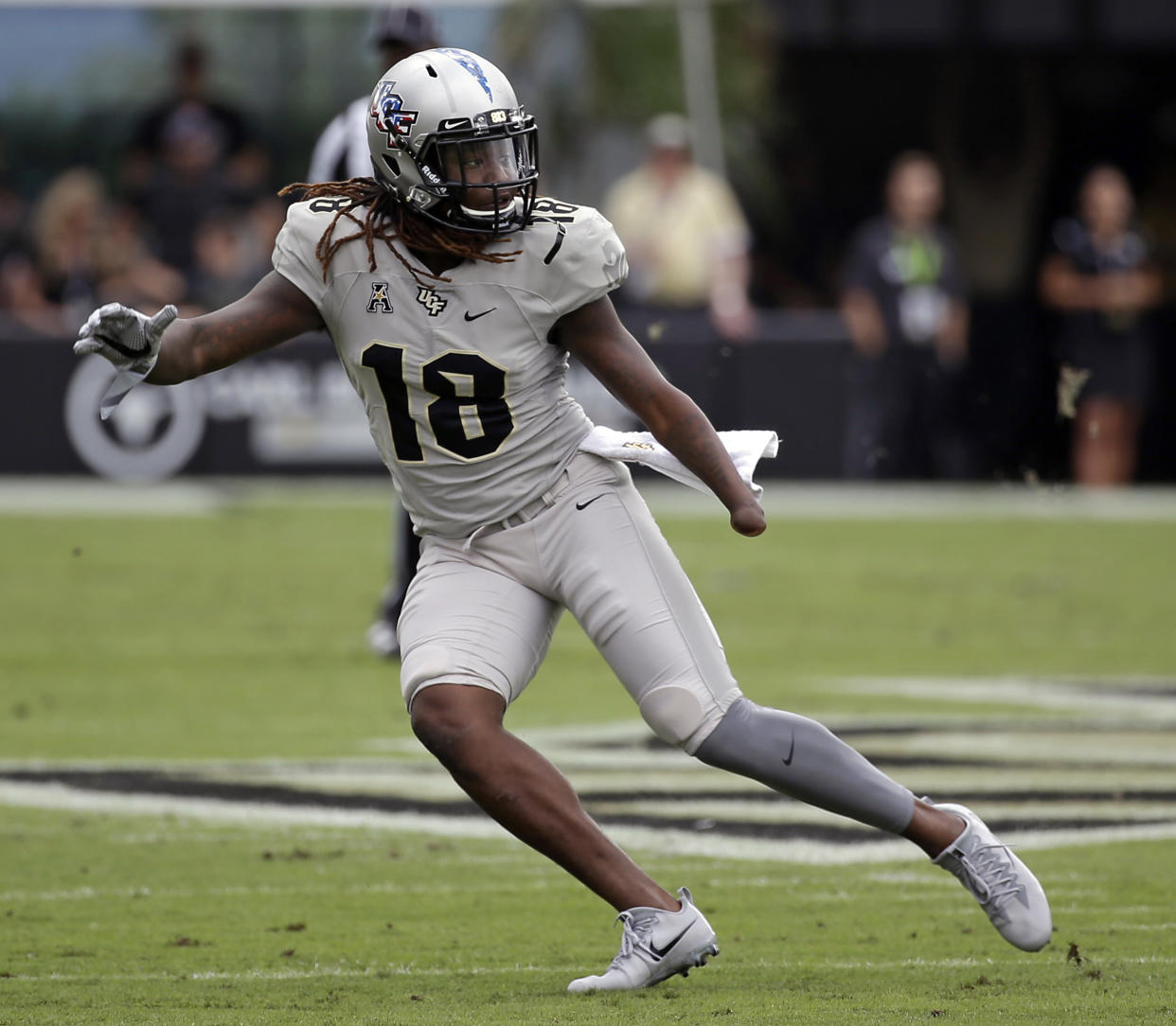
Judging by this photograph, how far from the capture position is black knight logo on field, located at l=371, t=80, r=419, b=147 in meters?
4.68

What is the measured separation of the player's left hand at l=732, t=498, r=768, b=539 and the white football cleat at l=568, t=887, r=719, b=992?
0.74 metres

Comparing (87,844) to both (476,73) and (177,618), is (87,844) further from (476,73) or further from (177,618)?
(177,618)

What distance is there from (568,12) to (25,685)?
38.8ft

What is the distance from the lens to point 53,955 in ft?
15.8

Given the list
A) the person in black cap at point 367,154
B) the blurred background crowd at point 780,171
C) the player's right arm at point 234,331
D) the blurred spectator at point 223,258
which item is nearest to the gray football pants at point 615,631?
the player's right arm at point 234,331

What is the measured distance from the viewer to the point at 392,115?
4723mm

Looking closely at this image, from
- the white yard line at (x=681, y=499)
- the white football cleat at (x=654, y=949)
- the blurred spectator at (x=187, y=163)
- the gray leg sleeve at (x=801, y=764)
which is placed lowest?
the white yard line at (x=681, y=499)

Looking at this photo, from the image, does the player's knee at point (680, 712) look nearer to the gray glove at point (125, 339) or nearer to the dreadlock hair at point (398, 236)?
the dreadlock hair at point (398, 236)

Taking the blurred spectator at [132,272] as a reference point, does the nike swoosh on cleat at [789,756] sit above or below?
above

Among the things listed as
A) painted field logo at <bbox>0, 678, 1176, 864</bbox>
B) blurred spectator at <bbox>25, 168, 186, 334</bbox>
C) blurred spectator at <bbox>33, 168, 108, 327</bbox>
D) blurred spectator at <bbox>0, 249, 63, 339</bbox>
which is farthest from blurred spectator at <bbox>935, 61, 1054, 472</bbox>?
painted field logo at <bbox>0, 678, 1176, 864</bbox>

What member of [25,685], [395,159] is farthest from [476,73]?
[25,685]

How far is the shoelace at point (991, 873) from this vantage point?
183 inches

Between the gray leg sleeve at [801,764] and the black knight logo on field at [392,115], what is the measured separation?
130cm

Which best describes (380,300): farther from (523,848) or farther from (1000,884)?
(523,848)
